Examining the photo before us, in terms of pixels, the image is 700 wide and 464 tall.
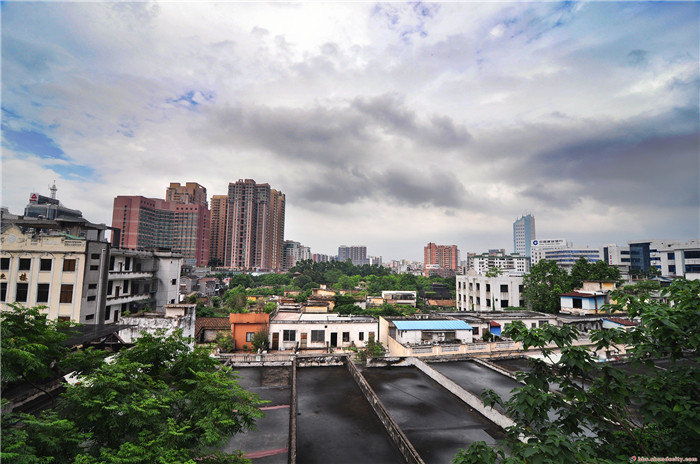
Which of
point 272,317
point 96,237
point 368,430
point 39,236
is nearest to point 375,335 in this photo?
point 272,317

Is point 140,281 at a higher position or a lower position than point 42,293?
higher

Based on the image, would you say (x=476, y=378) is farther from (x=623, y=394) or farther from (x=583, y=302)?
(x=583, y=302)

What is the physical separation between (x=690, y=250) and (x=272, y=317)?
8630 centimetres

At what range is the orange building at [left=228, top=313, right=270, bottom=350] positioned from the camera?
36188 mm

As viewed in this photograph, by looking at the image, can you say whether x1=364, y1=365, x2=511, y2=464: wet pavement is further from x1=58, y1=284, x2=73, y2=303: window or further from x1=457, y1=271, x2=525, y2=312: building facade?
x1=457, y1=271, x2=525, y2=312: building facade

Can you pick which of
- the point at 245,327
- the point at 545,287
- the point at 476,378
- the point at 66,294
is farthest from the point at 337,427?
the point at 545,287

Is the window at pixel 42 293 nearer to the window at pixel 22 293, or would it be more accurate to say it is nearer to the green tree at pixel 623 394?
the window at pixel 22 293

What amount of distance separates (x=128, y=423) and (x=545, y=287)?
183 feet

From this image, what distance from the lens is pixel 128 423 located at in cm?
717

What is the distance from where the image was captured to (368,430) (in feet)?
42.3

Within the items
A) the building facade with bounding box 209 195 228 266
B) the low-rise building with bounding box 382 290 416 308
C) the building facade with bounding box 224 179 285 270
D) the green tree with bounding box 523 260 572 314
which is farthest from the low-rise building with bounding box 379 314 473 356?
the building facade with bounding box 209 195 228 266

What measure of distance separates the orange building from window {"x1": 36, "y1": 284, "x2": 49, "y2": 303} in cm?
1649

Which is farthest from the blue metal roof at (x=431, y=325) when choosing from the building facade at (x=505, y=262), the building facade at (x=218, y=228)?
the building facade at (x=218, y=228)

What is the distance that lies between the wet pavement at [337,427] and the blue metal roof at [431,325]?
41.6ft
